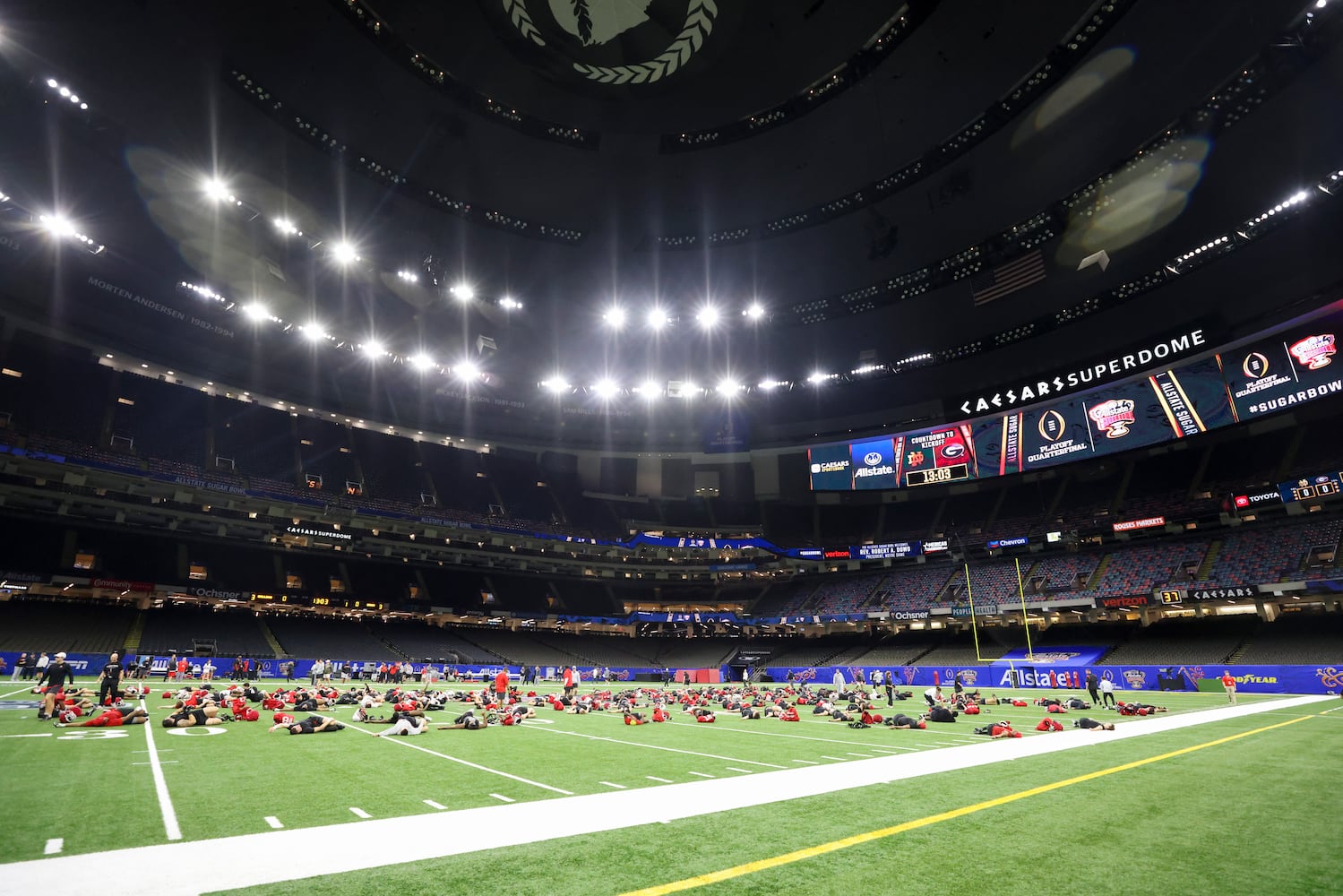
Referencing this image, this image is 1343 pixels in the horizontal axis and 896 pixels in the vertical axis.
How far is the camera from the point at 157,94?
21.5 m

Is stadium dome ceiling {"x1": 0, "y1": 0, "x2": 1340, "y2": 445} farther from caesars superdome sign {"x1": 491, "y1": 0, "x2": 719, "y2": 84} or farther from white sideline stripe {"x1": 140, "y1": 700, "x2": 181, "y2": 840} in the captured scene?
white sideline stripe {"x1": 140, "y1": 700, "x2": 181, "y2": 840}

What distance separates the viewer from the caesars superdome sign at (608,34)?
Result: 20031 millimetres

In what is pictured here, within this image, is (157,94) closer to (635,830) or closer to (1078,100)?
(635,830)

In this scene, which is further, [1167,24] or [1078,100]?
[1078,100]

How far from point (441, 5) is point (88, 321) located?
108 feet

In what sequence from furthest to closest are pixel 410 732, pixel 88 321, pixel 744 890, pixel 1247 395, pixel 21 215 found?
pixel 88 321 → pixel 1247 395 → pixel 21 215 → pixel 410 732 → pixel 744 890

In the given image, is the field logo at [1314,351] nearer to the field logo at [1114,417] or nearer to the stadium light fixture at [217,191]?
the field logo at [1114,417]

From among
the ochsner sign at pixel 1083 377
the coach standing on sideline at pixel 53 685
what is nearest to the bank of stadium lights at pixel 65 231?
the coach standing on sideline at pixel 53 685

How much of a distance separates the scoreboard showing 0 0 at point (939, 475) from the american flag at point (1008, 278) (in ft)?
48.3

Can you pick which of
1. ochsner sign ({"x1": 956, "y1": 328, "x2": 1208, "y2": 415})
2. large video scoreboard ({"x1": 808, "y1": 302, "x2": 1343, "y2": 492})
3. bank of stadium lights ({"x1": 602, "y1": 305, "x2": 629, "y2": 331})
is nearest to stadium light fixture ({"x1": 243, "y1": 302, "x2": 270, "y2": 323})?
bank of stadium lights ({"x1": 602, "y1": 305, "x2": 629, "y2": 331})

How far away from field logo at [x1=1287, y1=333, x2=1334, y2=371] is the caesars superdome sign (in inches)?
1381

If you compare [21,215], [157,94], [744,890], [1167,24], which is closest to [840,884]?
[744,890]

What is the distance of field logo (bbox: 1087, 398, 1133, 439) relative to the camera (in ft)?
122

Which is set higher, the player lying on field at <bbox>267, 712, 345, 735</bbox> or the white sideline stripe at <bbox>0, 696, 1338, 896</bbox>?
the white sideline stripe at <bbox>0, 696, 1338, 896</bbox>
